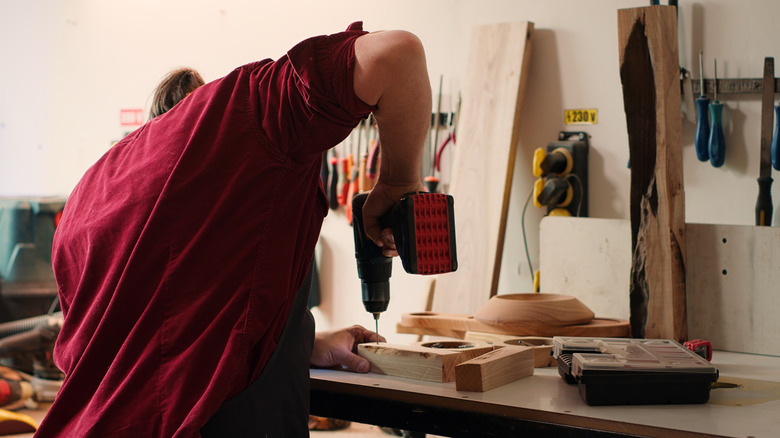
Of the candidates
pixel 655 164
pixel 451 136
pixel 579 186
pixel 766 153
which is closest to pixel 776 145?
pixel 766 153

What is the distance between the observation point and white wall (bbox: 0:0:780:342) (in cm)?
250

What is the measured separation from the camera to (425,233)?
4.03ft

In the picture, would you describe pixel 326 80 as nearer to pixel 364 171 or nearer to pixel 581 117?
pixel 581 117

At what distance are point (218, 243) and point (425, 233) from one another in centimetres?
34

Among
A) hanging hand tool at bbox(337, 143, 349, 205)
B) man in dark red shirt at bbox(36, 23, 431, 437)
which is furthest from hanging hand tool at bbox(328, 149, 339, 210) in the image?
man in dark red shirt at bbox(36, 23, 431, 437)

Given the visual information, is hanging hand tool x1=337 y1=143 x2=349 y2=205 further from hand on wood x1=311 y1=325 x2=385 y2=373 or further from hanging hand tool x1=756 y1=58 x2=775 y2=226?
hand on wood x1=311 y1=325 x2=385 y2=373

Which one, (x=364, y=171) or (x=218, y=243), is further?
(x=364, y=171)

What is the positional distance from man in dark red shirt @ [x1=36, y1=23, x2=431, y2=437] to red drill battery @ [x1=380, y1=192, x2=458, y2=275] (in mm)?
136

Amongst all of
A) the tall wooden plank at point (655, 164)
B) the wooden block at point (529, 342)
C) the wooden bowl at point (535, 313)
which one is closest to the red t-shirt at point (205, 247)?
the wooden block at point (529, 342)

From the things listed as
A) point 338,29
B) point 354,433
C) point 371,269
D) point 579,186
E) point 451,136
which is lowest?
point 354,433

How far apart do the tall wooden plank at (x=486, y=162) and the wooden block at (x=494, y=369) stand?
1.43 meters

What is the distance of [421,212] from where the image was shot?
1222 millimetres

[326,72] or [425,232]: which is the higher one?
[326,72]

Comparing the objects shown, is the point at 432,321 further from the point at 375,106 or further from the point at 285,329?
the point at 375,106
